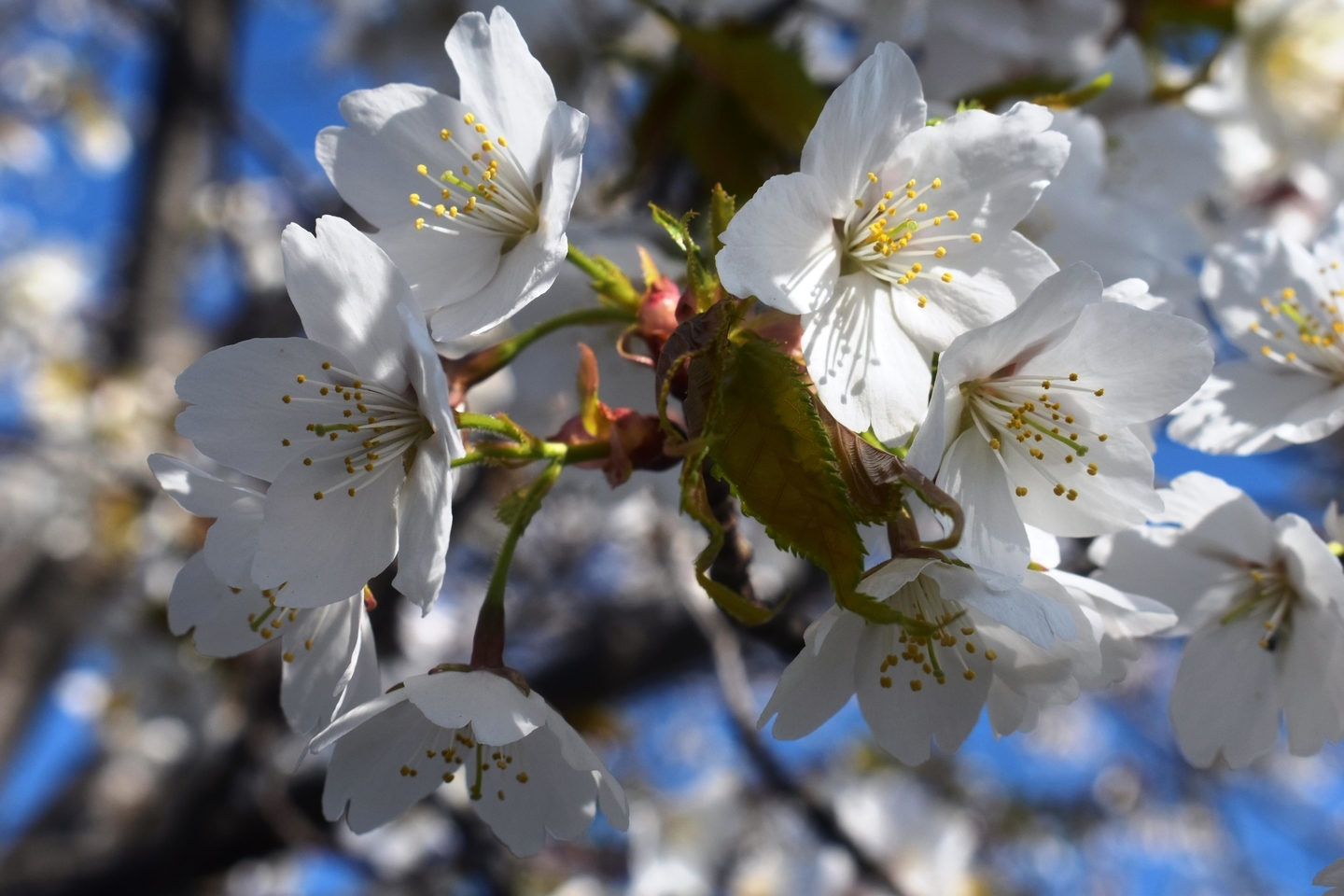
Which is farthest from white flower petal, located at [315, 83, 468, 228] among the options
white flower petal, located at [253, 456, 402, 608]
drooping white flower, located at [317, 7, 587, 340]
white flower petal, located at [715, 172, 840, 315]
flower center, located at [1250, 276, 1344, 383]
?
flower center, located at [1250, 276, 1344, 383]

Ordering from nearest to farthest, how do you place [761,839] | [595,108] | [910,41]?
1. [910,41]
2. [595,108]
3. [761,839]

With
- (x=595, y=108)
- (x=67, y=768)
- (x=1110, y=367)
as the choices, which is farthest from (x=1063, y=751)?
(x=1110, y=367)

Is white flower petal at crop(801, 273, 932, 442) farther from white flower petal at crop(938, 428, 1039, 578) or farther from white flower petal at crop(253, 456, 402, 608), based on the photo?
white flower petal at crop(253, 456, 402, 608)

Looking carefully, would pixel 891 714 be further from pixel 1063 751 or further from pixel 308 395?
pixel 1063 751

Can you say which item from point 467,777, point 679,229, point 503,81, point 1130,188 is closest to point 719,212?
point 679,229

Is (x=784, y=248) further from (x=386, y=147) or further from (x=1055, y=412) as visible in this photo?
(x=386, y=147)

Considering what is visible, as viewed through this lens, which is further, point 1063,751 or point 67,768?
point 1063,751
